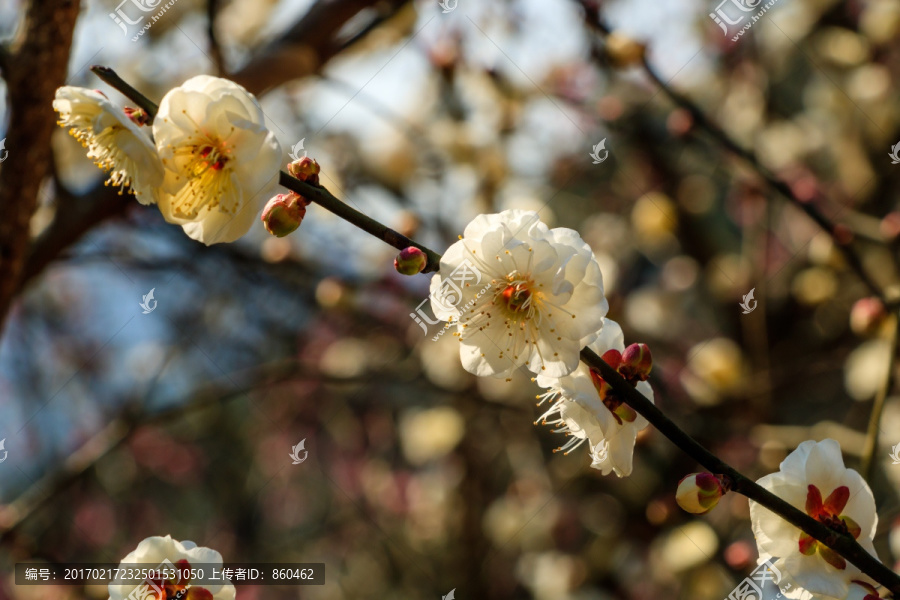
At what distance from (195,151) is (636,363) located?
0.69 m

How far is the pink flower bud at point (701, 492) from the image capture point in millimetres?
899

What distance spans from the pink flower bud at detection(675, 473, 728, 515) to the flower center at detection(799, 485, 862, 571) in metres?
0.19

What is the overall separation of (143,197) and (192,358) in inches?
125

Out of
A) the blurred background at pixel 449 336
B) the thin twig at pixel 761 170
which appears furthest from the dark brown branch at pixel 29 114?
the thin twig at pixel 761 170

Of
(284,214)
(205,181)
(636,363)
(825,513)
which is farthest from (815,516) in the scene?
(205,181)

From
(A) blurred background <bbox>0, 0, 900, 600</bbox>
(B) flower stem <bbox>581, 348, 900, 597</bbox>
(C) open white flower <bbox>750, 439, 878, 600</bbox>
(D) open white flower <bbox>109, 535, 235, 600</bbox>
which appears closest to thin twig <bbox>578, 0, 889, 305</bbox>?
(A) blurred background <bbox>0, 0, 900, 600</bbox>

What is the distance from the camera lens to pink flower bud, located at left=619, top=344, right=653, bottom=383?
0.98 metres

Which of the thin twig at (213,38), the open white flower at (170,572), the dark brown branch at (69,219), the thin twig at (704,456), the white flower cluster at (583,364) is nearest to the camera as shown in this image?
the thin twig at (704,456)

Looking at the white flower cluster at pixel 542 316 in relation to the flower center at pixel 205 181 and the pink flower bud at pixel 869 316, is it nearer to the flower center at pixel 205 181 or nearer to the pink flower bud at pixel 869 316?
the flower center at pixel 205 181

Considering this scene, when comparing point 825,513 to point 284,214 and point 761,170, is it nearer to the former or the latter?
point 284,214

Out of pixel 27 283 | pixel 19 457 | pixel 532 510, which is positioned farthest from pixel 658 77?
pixel 19 457

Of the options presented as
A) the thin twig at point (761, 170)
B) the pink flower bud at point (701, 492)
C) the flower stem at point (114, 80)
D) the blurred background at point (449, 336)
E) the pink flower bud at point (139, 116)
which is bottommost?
the blurred background at point (449, 336)

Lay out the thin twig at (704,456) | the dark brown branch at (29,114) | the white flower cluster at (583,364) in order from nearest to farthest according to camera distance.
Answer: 1. the thin twig at (704,456)
2. the white flower cluster at (583,364)
3. the dark brown branch at (29,114)

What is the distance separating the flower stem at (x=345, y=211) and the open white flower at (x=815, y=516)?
0.59 m
